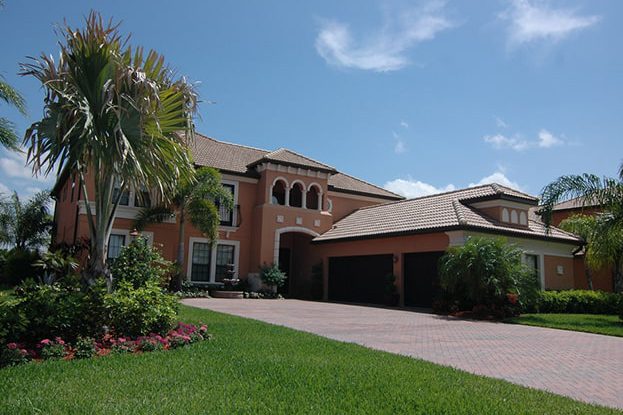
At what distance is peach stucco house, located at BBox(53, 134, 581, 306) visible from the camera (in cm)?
2020

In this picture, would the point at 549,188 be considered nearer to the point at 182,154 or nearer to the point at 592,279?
the point at 592,279

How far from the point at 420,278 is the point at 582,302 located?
19.7ft

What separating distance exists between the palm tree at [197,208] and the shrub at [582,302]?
1348cm

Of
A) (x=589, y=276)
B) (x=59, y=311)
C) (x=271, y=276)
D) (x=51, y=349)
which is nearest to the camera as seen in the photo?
(x=51, y=349)

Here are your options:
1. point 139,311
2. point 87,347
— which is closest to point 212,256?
point 139,311

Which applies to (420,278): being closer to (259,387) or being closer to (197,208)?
Answer: (197,208)

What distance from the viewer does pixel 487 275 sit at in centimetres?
1547

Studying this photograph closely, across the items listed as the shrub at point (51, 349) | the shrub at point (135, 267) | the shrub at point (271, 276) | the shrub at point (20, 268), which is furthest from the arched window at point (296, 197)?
the shrub at point (51, 349)

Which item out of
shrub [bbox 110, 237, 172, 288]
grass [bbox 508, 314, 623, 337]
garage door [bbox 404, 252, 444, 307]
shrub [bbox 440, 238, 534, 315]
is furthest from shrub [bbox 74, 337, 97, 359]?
garage door [bbox 404, 252, 444, 307]

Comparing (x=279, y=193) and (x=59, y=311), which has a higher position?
(x=279, y=193)

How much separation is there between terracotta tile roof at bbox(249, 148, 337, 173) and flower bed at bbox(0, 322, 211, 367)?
1755 centimetres

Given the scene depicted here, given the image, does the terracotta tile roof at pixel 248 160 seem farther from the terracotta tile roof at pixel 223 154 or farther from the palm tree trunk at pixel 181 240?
the palm tree trunk at pixel 181 240

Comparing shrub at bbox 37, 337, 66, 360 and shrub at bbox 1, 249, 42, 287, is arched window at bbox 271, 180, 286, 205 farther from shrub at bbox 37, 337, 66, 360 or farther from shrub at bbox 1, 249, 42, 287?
shrub at bbox 37, 337, 66, 360

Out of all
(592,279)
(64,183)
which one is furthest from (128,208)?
(592,279)
